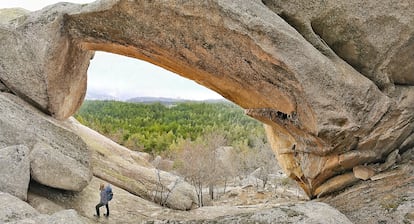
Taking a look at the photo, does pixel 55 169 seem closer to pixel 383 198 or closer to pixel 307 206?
pixel 307 206

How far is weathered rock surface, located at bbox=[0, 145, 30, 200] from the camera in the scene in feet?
36.8

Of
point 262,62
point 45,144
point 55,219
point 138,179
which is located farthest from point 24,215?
point 138,179

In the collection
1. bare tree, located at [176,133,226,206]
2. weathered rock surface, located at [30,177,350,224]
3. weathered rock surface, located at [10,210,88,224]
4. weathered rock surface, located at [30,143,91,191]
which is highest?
bare tree, located at [176,133,226,206]

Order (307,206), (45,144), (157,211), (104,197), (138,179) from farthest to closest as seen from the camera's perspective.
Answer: (138,179) < (157,211) < (104,197) < (45,144) < (307,206)

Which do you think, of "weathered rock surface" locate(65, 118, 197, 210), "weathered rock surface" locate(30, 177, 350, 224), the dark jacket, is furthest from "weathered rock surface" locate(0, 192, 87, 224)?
"weathered rock surface" locate(65, 118, 197, 210)

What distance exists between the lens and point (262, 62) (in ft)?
37.5

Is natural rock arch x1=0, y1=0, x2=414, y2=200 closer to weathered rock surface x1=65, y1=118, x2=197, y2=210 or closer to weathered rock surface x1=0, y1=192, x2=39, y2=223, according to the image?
weathered rock surface x1=0, y1=192, x2=39, y2=223

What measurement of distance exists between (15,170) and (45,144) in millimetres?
1498

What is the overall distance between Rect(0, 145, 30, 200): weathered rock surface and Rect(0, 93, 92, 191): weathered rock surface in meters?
0.06

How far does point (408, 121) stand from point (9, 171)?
11535 mm

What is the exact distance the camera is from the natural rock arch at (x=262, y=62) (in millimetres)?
11102

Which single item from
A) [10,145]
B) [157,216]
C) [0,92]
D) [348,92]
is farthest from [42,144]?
[348,92]

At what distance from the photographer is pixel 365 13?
11766 mm

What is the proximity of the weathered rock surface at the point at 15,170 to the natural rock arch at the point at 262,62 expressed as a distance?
8.07 feet
